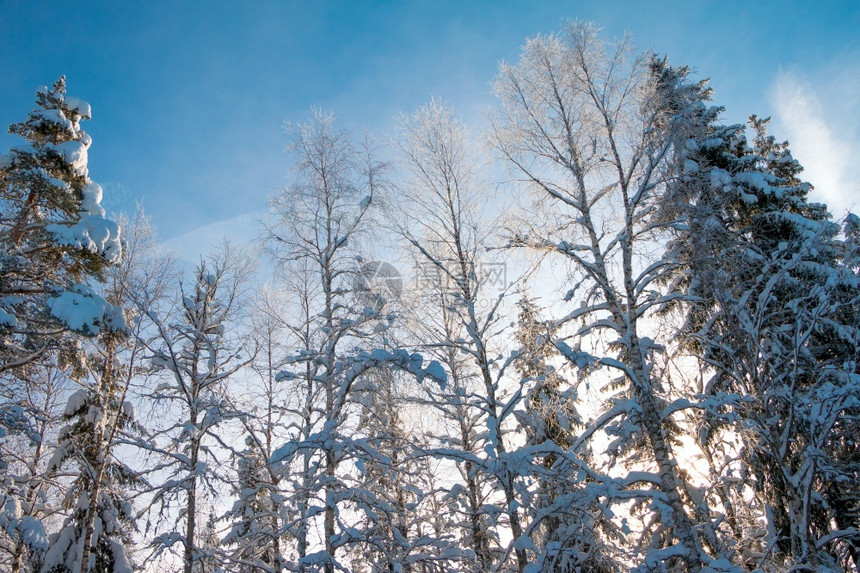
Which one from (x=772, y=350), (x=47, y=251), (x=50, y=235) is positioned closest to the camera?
(x=50, y=235)

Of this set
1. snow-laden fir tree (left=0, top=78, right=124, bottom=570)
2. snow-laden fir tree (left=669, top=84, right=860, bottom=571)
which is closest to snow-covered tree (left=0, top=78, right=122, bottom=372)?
snow-laden fir tree (left=0, top=78, right=124, bottom=570)

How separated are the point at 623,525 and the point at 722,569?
1280 mm

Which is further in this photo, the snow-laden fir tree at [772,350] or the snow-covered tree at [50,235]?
the snow-laden fir tree at [772,350]

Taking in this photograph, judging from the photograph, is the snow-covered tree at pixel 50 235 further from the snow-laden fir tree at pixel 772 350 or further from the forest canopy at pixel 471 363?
the snow-laden fir tree at pixel 772 350

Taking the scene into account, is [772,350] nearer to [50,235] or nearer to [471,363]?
[471,363]

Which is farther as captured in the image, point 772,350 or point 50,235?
point 772,350

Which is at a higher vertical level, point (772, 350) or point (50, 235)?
point (50, 235)

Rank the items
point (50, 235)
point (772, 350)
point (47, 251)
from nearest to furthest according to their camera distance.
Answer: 1. point (50, 235)
2. point (47, 251)
3. point (772, 350)

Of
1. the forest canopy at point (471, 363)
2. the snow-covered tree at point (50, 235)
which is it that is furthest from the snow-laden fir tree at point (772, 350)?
the snow-covered tree at point (50, 235)

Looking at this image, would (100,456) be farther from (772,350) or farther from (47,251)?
(772,350)

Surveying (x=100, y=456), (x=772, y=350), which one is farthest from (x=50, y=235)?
(x=772, y=350)

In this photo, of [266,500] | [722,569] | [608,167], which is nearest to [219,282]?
[266,500]

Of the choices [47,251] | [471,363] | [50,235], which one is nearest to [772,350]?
[471,363]

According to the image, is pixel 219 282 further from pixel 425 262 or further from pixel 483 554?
pixel 483 554
